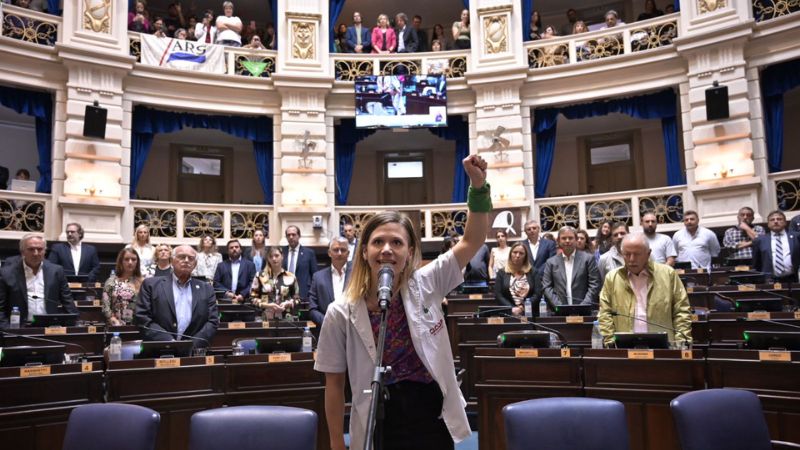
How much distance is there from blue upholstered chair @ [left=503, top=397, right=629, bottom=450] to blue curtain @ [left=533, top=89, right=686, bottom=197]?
9501mm

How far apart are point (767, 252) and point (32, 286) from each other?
24.2 ft

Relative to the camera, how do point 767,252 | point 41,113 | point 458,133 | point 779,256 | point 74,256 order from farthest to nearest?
1. point 458,133
2. point 41,113
3. point 74,256
4. point 767,252
5. point 779,256

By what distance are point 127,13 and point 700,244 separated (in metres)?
9.54

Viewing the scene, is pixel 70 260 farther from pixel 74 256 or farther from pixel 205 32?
pixel 205 32

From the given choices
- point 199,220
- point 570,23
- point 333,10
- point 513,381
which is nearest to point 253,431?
point 513,381

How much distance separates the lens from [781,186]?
958cm

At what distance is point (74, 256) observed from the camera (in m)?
8.27

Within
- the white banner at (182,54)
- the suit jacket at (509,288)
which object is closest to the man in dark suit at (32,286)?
the suit jacket at (509,288)

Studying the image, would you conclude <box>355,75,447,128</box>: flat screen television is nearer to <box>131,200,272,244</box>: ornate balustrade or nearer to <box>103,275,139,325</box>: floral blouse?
<box>131,200,272,244</box>: ornate balustrade

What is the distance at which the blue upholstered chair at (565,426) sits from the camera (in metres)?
2.29

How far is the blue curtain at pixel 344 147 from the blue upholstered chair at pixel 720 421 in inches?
394

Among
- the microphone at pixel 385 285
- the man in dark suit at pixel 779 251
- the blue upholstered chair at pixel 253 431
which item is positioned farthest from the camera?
the man in dark suit at pixel 779 251

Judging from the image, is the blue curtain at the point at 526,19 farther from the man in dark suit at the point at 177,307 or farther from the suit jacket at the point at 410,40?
the man in dark suit at the point at 177,307

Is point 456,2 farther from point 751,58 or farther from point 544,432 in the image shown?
point 544,432
